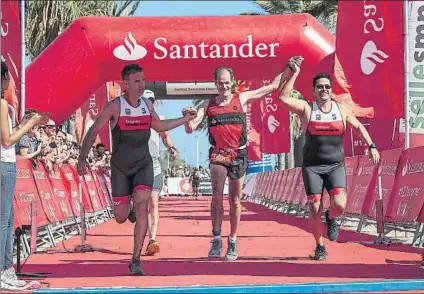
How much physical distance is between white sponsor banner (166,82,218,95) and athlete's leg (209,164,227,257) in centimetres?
1647

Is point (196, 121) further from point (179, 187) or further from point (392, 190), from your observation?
point (179, 187)

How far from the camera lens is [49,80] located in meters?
14.5

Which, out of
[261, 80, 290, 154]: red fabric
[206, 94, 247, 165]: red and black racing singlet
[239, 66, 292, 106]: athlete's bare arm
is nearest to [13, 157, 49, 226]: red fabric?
[206, 94, 247, 165]: red and black racing singlet

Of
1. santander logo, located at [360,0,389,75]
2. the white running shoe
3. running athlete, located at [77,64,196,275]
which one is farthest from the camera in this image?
santander logo, located at [360,0,389,75]

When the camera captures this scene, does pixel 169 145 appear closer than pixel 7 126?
No

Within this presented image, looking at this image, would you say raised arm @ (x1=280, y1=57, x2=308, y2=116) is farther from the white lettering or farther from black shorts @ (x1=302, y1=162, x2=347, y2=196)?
the white lettering

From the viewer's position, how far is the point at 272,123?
25312 mm

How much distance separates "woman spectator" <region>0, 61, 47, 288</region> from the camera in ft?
19.2

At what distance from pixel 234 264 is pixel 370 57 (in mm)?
5852

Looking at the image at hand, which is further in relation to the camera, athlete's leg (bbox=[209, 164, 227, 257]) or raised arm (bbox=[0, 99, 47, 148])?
athlete's leg (bbox=[209, 164, 227, 257])

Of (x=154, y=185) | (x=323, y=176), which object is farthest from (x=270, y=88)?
(x=154, y=185)

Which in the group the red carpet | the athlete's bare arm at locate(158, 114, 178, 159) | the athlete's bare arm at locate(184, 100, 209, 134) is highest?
the athlete's bare arm at locate(184, 100, 209, 134)

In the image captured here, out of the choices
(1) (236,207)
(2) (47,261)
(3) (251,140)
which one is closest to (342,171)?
(1) (236,207)

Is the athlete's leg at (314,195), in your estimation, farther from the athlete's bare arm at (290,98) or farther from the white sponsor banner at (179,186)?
the white sponsor banner at (179,186)
